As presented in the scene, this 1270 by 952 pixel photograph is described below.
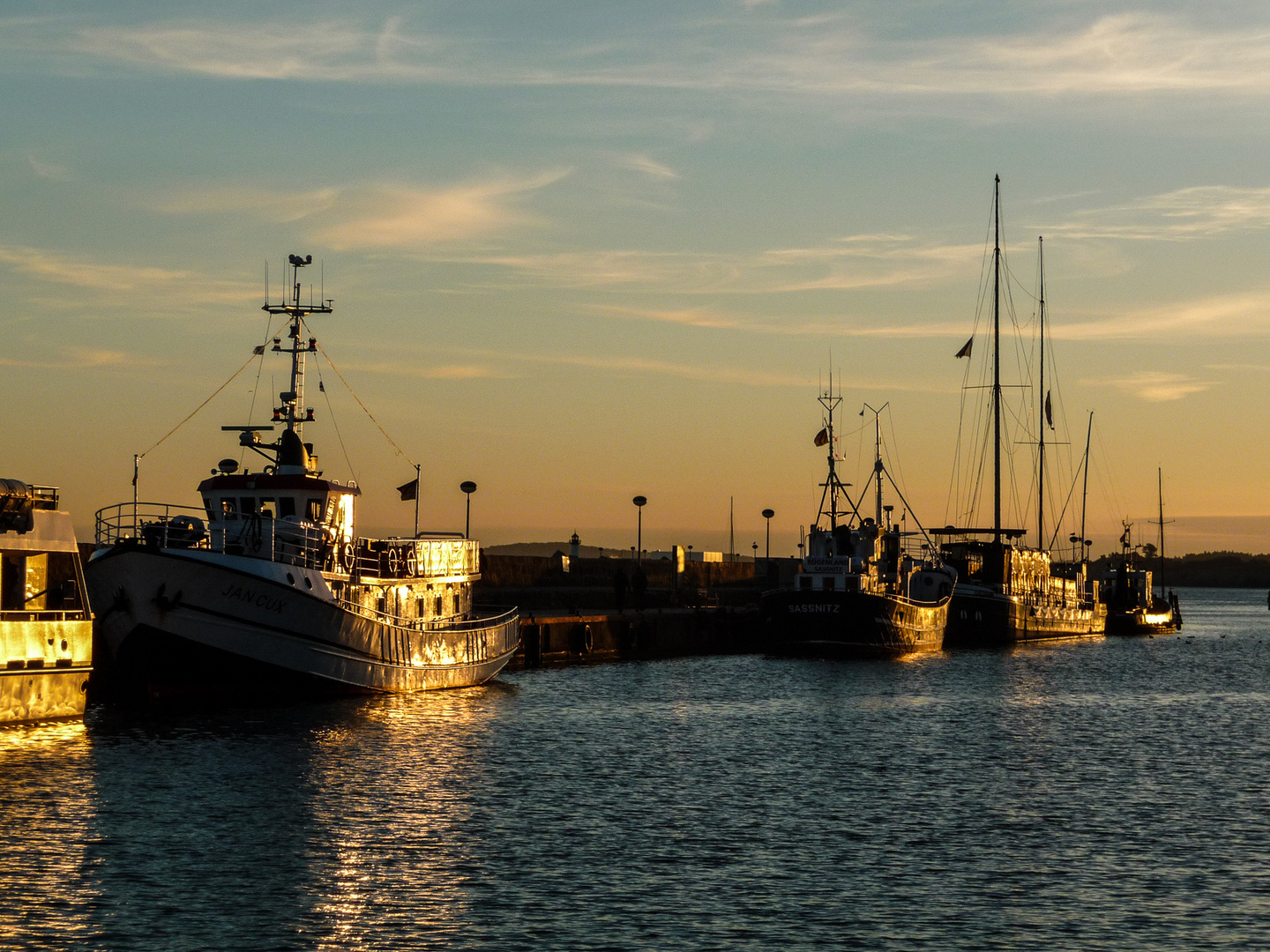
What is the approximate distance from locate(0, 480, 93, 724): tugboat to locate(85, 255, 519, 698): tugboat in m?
2.17

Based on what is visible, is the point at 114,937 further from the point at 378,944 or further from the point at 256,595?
the point at 256,595

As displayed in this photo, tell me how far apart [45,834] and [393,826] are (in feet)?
17.2

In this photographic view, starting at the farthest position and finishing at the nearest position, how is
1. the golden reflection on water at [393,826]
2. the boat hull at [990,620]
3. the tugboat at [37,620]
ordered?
1. the boat hull at [990,620]
2. the tugboat at [37,620]
3. the golden reflection on water at [393,826]

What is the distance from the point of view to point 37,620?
1282 inches

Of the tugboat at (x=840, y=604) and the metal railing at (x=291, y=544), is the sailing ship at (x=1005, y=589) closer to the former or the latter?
the tugboat at (x=840, y=604)

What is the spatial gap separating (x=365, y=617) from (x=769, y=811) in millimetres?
16951

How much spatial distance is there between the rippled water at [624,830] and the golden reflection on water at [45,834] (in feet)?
0.22

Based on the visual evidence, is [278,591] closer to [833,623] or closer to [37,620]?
[37,620]

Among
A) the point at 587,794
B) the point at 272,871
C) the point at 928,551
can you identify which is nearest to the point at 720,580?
the point at 928,551

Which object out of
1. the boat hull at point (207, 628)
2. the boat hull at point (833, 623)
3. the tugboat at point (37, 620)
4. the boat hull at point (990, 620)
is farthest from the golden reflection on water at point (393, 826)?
the boat hull at point (990, 620)

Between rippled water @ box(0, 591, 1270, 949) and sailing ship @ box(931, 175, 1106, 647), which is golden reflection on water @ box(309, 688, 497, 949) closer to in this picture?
rippled water @ box(0, 591, 1270, 949)

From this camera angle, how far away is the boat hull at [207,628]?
3659cm

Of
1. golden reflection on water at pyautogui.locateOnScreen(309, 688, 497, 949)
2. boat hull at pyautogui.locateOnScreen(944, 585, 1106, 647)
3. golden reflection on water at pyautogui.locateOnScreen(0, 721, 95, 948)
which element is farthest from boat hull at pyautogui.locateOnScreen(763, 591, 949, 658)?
golden reflection on water at pyautogui.locateOnScreen(0, 721, 95, 948)

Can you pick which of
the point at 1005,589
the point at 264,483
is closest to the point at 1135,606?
the point at 1005,589
